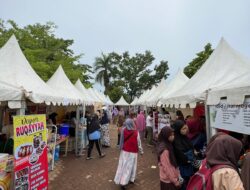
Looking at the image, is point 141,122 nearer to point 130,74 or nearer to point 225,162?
point 225,162

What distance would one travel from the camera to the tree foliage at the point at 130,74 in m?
43.8

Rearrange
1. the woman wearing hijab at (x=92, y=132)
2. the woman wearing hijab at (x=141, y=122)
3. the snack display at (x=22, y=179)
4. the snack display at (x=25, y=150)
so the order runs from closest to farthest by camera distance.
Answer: the snack display at (x=22, y=179)
the snack display at (x=25, y=150)
the woman wearing hijab at (x=92, y=132)
the woman wearing hijab at (x=141, y=122)

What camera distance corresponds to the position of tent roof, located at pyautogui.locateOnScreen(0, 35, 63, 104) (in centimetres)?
508

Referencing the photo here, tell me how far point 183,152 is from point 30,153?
294 centimetres

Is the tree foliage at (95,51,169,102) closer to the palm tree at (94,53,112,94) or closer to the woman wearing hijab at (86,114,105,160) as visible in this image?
the palm tree at (94,53,112,94)

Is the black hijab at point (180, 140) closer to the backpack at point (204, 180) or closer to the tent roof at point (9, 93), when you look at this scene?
the backpack at point (204, 180)

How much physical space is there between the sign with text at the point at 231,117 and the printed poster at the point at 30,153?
3570 millimetres

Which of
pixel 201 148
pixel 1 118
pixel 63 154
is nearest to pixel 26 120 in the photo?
pixel 1 118

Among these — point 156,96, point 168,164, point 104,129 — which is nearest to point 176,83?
point 156,96

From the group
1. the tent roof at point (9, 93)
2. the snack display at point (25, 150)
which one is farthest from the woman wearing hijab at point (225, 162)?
the tent roof at point (9, 93)

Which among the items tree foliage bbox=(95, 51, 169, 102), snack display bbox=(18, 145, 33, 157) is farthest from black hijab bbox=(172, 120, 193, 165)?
tree foliage bbox=(95, 51, 169, 102)

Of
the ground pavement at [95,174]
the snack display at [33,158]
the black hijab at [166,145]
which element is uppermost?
the black hijab at [166,145]

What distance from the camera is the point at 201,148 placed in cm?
500

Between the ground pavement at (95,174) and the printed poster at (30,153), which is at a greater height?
the printed poster at (30,153)
